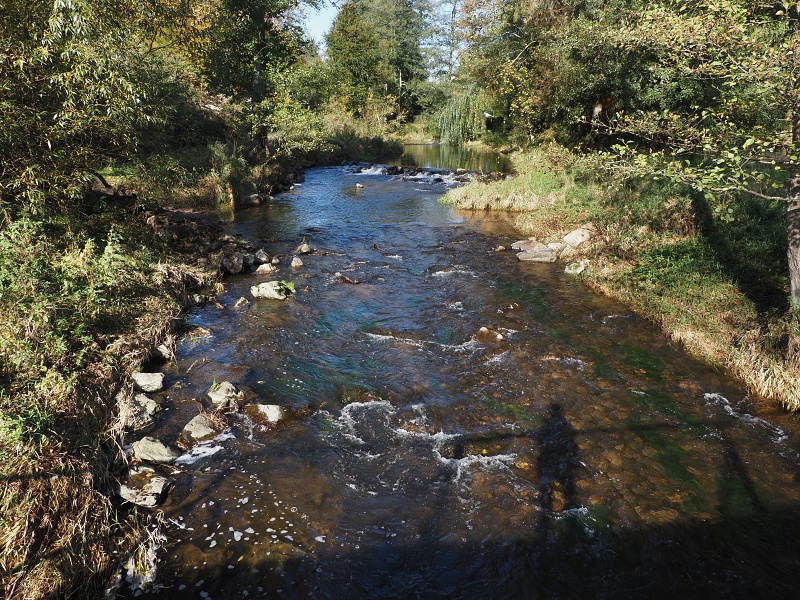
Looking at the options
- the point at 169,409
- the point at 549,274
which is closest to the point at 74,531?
the point at 169,409

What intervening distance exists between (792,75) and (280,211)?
754 inches

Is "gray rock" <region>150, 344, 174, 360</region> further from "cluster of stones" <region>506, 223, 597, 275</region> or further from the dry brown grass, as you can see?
"cluster of stones" <region>506, 223, 597, 275</region>

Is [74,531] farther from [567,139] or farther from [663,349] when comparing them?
[567,139]

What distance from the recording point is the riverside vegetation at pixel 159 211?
548 cm

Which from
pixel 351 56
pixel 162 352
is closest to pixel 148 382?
pixel 162 352

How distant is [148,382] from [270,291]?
15.6ft

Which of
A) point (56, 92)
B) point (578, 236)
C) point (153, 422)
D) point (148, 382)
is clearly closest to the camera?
point (153, 422)

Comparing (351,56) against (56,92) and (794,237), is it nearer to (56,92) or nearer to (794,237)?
(56,92)

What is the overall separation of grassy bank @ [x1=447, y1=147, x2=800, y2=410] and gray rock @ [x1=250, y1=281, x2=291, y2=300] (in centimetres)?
798

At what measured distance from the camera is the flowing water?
5.27 metres

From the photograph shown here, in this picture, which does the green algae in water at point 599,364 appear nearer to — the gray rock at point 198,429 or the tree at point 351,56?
the gray rock at point 198,429

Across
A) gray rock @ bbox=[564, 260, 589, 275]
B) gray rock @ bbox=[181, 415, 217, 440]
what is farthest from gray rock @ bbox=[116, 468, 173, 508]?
gray rock @ bbox=[564, 260, 589, 275]

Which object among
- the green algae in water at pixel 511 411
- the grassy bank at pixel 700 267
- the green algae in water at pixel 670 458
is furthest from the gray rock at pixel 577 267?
the green algae in water at pixel 511 411

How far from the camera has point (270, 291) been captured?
12469mm
